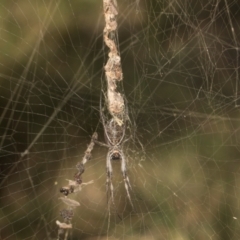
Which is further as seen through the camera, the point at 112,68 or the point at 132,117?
the point at 132,117

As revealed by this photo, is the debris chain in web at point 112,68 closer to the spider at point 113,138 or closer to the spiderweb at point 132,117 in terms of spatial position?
the spider at point 113,138

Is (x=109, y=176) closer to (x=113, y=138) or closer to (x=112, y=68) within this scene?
(x=113, y=138)

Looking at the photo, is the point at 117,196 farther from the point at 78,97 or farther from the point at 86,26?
the point at 86,26

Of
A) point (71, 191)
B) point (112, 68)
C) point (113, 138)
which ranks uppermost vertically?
point (112, 68)

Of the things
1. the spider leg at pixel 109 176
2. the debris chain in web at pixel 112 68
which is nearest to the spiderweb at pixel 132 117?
the spider leg at pixel 109 176

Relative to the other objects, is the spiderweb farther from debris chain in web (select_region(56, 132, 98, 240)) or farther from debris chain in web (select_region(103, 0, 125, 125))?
debris chain in web (select_region(103, 0, 125, 125))

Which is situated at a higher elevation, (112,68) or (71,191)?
(112,68)

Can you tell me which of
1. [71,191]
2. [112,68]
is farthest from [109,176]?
[112,68]
